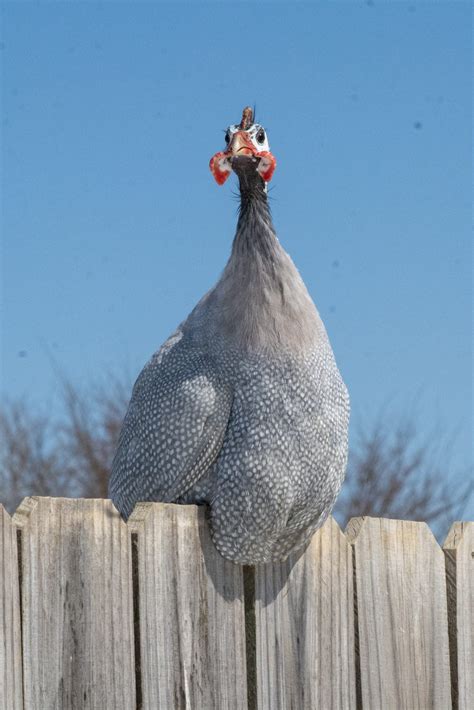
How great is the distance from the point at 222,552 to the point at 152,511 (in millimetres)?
287

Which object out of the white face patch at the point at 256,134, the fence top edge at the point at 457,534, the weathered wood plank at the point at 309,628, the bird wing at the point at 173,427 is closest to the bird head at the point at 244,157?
the white face patch at the point at 256,134

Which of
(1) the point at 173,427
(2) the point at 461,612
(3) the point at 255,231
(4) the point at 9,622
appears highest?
(3) the point at 255,231

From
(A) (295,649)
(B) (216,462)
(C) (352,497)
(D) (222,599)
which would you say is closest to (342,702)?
(A) (295,649)

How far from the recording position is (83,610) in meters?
3.39

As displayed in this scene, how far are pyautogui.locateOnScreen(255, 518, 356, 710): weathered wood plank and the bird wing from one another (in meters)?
0.40

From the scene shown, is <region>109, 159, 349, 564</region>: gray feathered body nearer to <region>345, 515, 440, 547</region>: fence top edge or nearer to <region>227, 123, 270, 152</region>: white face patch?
<region>227, 123, 270, 152</region>: white face patch

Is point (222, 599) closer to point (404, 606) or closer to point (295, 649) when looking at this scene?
point (295, 649)

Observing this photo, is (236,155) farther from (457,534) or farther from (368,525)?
(457,534)

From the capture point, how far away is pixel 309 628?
155 inches

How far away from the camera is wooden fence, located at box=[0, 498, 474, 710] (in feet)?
10.9

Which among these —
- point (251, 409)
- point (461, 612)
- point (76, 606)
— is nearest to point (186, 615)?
point (76, 606)

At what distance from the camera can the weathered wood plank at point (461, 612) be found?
445 cm

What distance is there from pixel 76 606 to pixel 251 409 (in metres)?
0.77

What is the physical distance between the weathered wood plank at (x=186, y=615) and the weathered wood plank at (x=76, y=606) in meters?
0.07
